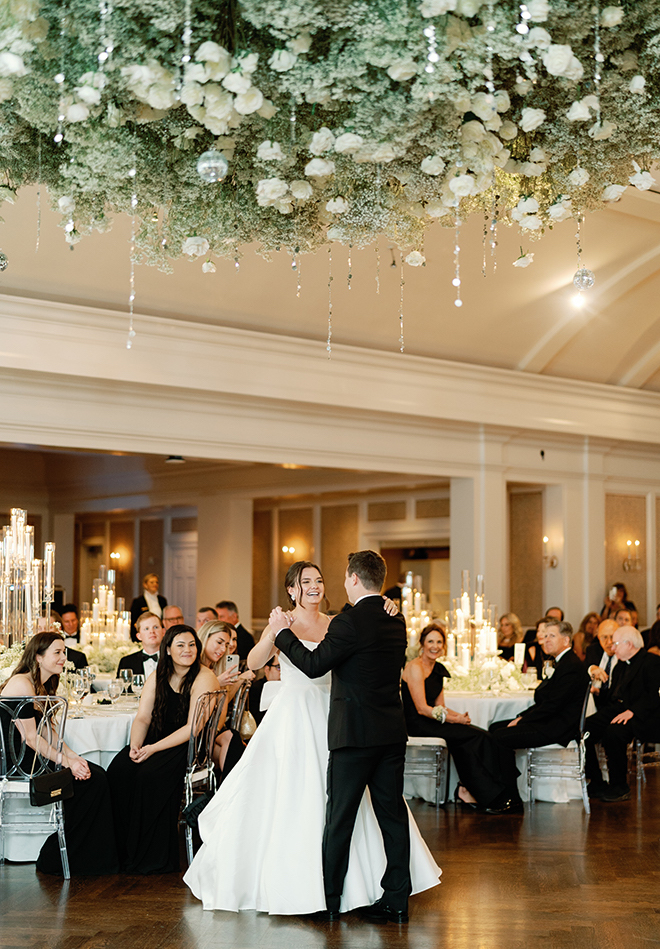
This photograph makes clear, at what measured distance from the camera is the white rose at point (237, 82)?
264cm

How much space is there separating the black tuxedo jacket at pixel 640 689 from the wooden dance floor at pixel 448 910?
187 cm

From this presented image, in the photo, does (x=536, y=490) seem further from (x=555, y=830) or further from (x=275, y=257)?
(x=555, y=830)

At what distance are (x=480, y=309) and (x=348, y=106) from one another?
842 centimetres

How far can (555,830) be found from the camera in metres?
7.08

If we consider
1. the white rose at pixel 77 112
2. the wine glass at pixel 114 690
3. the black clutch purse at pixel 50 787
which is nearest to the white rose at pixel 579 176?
the white rose at pixel 77 112

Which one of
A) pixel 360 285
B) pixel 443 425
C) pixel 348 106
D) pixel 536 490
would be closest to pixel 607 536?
pixel 536 490

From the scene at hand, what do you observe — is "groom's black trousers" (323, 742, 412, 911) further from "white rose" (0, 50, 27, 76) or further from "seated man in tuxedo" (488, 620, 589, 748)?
"white rose" (0, 50, 27, 76)

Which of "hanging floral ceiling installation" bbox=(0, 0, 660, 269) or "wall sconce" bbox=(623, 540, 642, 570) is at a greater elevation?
"hanging floral ceiling installation" bbox=(0, 0, 660, 269)

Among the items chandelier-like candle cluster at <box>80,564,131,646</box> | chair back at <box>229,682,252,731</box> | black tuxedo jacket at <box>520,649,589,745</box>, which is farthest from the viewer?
chandelier-like candle cluster at <box>80,564,131,646</box>

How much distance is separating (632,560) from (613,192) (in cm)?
1138

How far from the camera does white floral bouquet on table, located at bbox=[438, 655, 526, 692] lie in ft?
28.7

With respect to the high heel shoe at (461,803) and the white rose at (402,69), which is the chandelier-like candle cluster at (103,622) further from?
the white rose at (402,69)

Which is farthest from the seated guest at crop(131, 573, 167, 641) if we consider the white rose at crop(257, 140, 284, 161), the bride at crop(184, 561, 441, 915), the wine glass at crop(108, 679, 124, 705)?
the white rose at crop(257, 140, 284, 161)

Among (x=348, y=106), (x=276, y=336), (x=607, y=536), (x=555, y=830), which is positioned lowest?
(x=555, y=830)
